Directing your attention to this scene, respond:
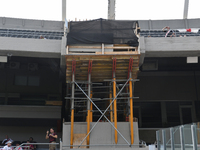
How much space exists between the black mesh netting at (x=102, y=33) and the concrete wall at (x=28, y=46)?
4.75ft

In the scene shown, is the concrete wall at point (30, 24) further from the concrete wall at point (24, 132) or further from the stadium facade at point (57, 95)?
the concrete wall at point (24, 132)

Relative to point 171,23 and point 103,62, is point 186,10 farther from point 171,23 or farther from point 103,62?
point 103,62

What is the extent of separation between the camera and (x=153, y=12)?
2886 cm

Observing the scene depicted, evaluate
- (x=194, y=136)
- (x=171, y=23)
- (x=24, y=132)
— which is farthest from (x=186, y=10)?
(x=194, y=136)

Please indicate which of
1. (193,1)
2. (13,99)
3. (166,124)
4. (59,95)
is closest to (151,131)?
(166,124)

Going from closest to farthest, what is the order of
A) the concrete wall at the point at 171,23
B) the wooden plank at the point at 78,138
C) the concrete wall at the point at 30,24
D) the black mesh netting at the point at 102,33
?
the wooden plank at the point at 78,138, the black mesh netting at the point at 102,33, the concrete wall at the point at 30,24, the concrete wall at the point at 171,23

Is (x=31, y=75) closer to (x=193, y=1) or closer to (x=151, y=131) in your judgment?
(x=151, y=131)

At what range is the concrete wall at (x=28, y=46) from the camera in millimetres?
15375

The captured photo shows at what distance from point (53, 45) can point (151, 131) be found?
41.5 ft

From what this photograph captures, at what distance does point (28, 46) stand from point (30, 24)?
17.0 m

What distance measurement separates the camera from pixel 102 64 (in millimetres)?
14883

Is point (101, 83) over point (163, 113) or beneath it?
over

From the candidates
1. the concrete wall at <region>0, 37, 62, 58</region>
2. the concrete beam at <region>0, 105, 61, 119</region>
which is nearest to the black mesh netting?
the concrete wall at <region>0, 37, 62, 58</region>

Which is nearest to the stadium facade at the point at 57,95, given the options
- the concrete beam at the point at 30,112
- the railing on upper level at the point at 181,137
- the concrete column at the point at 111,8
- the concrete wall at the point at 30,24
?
the concrete beam at the point at 30,112
